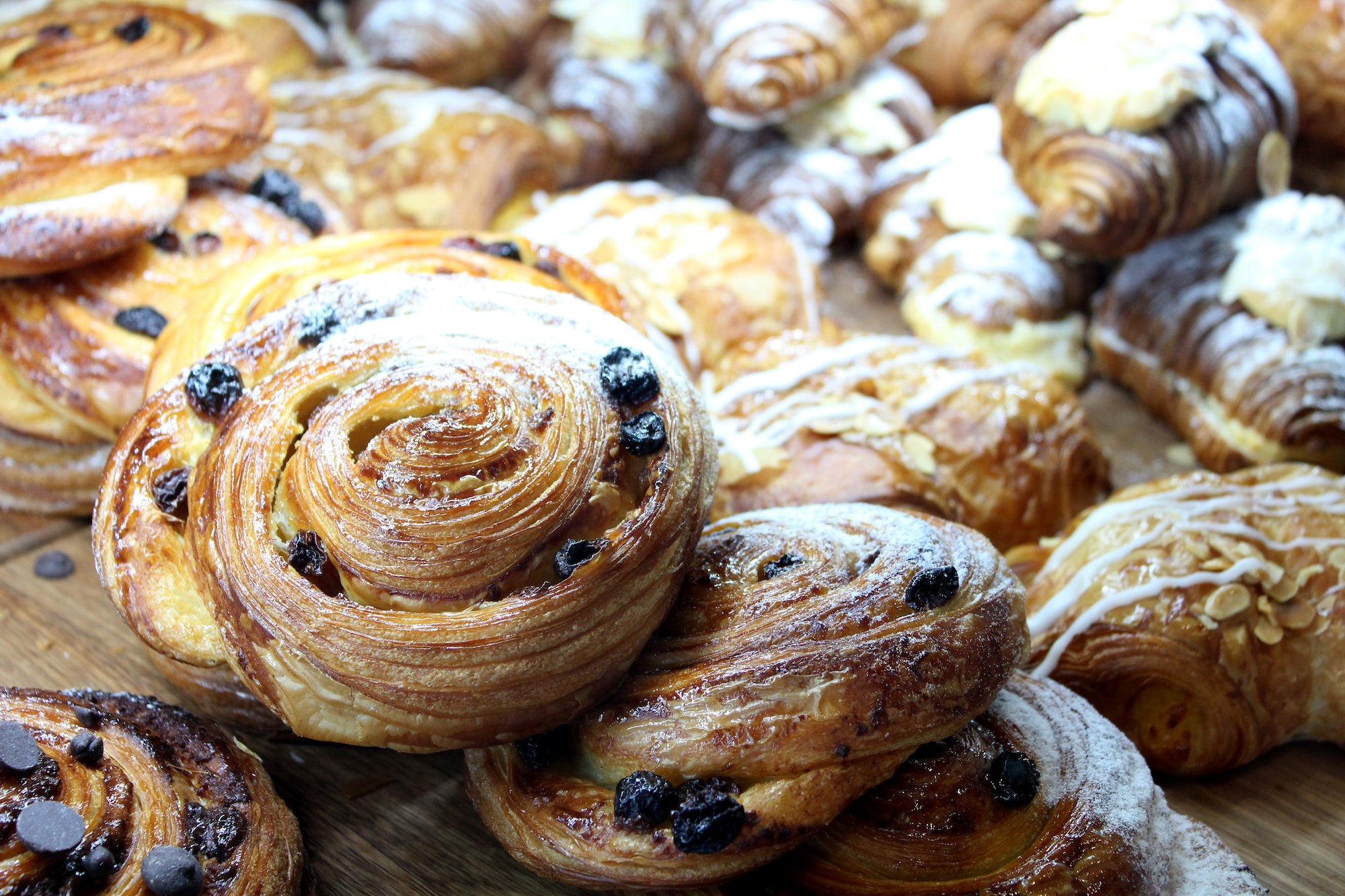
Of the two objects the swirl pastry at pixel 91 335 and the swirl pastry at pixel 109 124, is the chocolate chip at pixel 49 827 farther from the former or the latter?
the swirl pastry at pixel 109 124

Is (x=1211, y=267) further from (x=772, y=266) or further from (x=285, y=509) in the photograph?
(x=285, y=509)

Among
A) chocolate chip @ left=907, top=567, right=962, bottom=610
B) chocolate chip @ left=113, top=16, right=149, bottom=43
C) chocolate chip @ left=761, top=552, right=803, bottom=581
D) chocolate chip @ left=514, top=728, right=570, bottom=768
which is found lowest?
chocolate chip @ left=514, top=728, right=570, bottom=768

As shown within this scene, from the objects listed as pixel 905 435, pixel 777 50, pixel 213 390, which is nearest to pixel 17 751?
pixel 213 390

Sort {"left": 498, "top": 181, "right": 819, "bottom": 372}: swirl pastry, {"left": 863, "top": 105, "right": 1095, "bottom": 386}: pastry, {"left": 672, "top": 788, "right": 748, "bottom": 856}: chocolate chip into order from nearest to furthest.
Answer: {"left": 672, "top": 788, "right": 748, "bottom": 856}: chocolate chip < {"left": 498, "top": 181, "right": 819, "bottom": 372}: swirl pastry < {"left": 863, "top": 105, "right": 1095, "bottom": 386}: pastry

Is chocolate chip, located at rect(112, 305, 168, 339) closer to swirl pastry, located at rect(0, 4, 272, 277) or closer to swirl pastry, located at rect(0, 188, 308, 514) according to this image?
swirl pastry, located at rect(0, 188, 308, 514)

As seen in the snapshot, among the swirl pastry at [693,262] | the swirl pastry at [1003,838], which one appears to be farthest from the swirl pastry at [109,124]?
the swirl pastry at [1003,838]

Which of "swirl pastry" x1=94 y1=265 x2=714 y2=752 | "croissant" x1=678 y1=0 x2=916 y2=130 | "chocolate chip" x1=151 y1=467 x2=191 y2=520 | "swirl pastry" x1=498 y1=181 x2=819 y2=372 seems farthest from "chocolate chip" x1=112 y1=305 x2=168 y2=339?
"croissant" x1=678 y1=0 x2=916 y2=130

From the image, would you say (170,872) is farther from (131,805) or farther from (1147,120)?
(1147,120)
